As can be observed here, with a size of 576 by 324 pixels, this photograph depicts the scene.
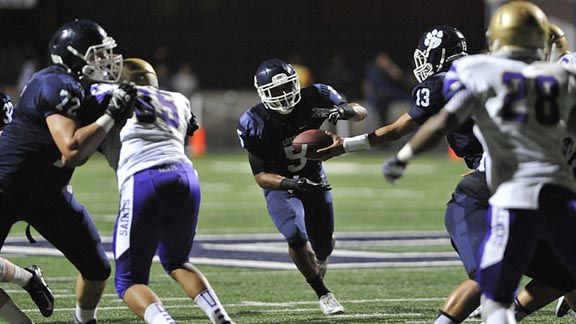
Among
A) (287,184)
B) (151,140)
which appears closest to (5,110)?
(151,140)

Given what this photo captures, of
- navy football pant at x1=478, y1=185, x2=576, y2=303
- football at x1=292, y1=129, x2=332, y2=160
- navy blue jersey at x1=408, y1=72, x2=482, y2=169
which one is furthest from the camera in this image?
football at x1=292, y1=129, x2=332, y2=160

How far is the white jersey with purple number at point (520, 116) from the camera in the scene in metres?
4.30

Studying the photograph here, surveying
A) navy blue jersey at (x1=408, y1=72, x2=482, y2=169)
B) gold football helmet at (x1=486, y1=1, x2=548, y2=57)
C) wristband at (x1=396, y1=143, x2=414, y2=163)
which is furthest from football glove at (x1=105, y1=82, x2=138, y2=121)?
gold football helmet at (x1=486, y1=1, x2=548, y2=57)

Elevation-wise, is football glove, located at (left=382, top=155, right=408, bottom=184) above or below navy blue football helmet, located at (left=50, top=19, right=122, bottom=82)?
above

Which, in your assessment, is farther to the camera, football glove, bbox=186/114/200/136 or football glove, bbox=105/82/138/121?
football glove, bbox=186/114/200/136

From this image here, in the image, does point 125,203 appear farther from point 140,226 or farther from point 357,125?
point 357,125

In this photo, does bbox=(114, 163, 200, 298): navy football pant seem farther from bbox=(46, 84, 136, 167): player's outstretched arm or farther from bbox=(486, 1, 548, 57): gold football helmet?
bbox=(486, 1, 548, 57): gold football helmet

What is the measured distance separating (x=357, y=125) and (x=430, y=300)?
52.4ft

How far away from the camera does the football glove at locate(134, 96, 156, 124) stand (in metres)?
5.07

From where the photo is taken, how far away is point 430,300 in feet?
23.0

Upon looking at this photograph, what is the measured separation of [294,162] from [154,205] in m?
2.02

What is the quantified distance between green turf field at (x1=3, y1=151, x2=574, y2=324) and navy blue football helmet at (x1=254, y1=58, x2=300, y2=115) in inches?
46.2

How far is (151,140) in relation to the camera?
5.12 metres

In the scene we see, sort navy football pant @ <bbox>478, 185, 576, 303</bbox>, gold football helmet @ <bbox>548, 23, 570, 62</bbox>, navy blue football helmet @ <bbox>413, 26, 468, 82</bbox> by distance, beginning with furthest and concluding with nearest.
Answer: gold football helmet @ <bbox>548, 23, 570, 62</bbox>
navy blue football helmet @ <bbox>413, 26, 468, 82</bbox>
navy football pant @ <bbox>478, 185, 576, 303</bbox>
